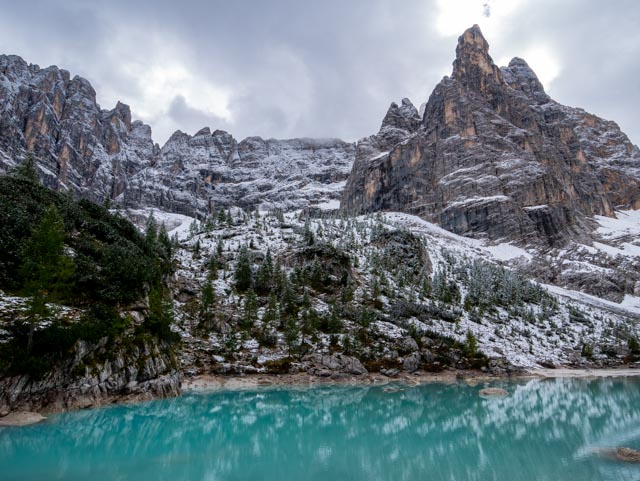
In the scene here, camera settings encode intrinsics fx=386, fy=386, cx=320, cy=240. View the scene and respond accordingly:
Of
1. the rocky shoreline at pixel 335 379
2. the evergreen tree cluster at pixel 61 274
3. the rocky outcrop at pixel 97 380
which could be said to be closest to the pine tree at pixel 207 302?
the evergreen tree cluster at pixel 61 274

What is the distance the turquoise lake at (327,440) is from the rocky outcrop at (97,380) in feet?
5.50

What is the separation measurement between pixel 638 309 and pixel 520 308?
70825mm

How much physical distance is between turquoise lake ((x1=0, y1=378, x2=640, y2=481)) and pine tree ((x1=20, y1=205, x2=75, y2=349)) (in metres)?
9.70

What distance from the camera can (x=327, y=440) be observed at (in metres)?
27.9

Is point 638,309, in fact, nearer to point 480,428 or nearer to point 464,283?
point 464,283

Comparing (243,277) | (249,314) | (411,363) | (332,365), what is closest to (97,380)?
(332,365)

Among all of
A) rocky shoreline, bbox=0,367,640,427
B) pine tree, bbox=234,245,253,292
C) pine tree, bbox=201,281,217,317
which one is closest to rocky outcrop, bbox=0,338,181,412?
rocky shoreline, bbox=0,367,640,427

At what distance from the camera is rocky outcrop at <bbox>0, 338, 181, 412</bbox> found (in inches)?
1163

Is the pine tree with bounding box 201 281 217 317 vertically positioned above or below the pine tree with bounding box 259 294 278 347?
above

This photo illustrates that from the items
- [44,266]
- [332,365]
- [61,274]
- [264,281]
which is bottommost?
[332,365]

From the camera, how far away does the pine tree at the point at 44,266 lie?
32.2 m

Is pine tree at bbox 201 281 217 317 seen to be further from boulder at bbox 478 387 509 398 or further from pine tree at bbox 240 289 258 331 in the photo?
boulder at bbox 478 387 509 398

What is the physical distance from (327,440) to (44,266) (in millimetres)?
28191

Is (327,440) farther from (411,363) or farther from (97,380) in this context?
(411,363)
